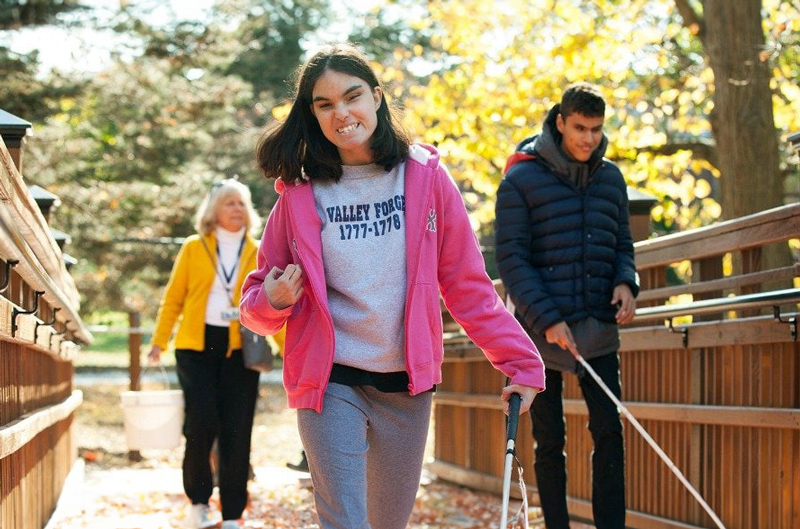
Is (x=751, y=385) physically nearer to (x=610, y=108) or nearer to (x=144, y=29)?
(x=610, y=108)

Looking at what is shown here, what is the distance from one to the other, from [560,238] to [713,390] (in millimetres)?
1194

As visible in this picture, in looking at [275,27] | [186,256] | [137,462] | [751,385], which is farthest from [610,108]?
[275,27]

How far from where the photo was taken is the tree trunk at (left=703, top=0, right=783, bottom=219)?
10031 mm

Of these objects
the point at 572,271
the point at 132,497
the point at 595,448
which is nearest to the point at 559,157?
the point at 572,271

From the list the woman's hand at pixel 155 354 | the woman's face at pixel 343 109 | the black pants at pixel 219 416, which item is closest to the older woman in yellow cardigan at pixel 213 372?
the black pants at pixel 219 416

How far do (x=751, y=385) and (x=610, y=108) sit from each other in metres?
8.60

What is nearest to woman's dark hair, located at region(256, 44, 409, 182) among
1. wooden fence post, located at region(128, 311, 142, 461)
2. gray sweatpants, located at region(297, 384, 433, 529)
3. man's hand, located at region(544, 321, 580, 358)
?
gray sweatpants, located at region(297, 384, 433, 529)

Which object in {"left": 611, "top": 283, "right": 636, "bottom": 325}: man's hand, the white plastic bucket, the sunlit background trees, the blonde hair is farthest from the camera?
the sunlit background trees

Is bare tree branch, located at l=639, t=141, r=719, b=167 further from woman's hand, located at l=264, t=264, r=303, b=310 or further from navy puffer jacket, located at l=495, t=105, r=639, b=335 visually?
woman's hand, located at l=264, t=264, r=303, b=310

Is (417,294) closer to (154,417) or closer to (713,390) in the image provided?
(713,390)

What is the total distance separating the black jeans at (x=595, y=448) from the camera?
570 cm

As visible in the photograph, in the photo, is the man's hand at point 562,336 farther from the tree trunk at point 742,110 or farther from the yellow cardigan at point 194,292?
the tree trunk at point 742,110

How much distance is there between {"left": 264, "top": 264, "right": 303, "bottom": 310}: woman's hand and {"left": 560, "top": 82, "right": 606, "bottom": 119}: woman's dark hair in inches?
98.2

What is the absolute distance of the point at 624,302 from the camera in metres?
5.67
